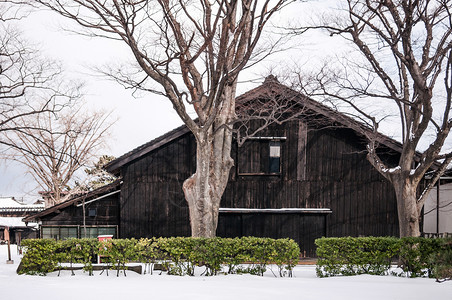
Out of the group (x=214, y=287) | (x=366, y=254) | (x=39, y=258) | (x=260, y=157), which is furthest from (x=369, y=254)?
(x=39, y=258)

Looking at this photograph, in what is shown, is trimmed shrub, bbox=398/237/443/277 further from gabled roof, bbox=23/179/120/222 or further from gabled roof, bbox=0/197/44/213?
gabled roof, bbox=0/197/44/213

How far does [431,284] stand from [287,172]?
8700mm

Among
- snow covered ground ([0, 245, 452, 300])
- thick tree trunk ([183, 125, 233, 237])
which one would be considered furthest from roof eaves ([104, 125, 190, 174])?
snow covered ground ([0, 245, 452, 300])

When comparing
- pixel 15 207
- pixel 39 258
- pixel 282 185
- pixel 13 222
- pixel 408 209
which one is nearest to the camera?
pixel 39 258

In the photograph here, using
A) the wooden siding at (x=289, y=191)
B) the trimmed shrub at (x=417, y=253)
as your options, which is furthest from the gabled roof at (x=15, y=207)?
the trimmed shrub at (x=417, y=253)

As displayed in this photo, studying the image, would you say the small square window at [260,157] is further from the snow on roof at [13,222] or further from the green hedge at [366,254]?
the snow on roof at [13,222]

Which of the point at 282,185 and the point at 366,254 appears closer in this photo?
the point at 366,254

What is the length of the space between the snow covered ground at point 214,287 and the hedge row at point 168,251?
1.41 ft

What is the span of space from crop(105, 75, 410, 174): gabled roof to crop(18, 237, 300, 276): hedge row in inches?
230

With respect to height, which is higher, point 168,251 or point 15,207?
point 168,251

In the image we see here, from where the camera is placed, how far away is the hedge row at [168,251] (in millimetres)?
13539

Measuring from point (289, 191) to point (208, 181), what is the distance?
558cm

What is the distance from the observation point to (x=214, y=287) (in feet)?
37.9

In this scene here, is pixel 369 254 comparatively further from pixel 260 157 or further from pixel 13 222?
pixel 13 222
